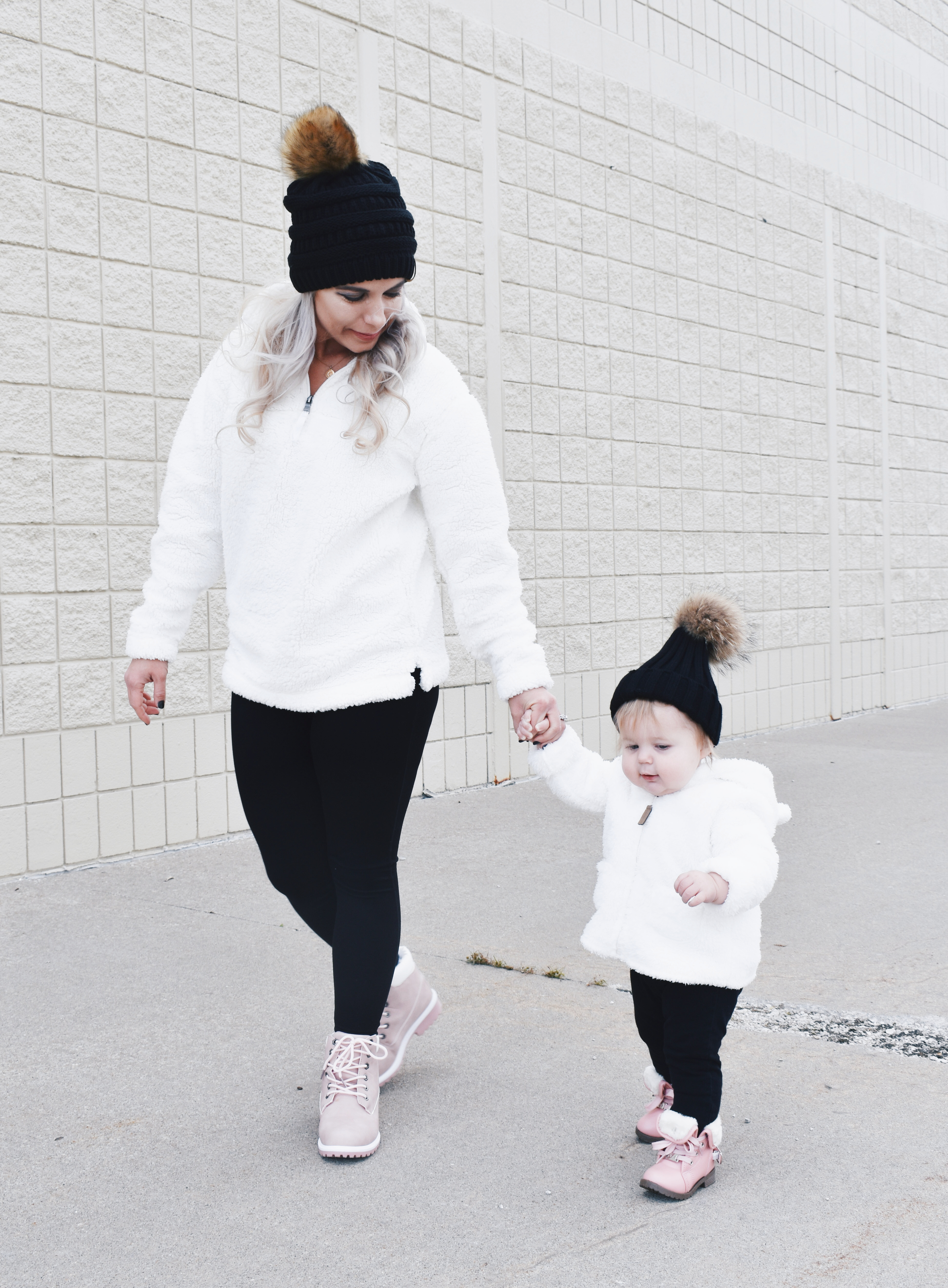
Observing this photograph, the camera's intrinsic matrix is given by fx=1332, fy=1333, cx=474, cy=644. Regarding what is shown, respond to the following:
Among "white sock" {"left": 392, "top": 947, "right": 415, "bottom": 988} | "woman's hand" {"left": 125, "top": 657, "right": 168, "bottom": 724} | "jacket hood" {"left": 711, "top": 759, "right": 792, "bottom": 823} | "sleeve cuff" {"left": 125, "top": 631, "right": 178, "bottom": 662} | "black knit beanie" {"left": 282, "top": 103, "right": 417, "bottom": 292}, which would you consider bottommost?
"white sock" {"left": 392, "top": 947, "right": 415, "bottom": 988}

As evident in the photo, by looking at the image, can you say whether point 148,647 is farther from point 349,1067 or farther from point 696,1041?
point 696,1041

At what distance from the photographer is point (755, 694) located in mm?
8766

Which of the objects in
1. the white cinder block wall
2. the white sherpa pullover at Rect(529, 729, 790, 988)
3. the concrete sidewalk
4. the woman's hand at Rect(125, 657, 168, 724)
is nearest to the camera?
the concrete sidewalk

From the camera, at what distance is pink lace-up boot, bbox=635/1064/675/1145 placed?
2.60 meters

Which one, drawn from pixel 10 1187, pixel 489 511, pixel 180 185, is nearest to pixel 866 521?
pixel 180 185

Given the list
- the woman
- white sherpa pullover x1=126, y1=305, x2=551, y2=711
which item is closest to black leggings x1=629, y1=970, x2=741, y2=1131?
the woman

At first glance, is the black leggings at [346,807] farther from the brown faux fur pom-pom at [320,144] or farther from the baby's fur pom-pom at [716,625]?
the brown faux fur pom-pom at [320,144]

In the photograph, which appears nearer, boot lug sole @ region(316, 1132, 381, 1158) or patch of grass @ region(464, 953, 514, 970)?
boot lug sole @ region(316, 1132, 381, 1158)

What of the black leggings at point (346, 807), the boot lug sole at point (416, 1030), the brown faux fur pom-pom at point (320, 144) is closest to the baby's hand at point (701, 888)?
the black leggings at point (346, 807)

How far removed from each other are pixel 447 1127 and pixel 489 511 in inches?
50.1

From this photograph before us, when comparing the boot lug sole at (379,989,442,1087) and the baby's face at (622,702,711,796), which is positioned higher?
the baby's face at (622,702,711,796)

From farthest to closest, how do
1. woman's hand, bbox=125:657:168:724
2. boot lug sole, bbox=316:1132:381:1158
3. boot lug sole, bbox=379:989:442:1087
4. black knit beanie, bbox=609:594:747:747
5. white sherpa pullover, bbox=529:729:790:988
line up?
1. boot lug sole, bbox=379:989:442:1087
2. woman's hand, bbox=125:657:168:724
3. boot lug sole, bbox=316:1132:381:1158
4. black knit beanie, bbox=609:594:747:747
5. white sherpa pullover, bbox=529:729:790:988

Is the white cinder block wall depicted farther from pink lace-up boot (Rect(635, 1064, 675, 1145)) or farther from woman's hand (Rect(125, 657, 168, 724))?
woman's hand (Rect(125, 657, 168, 724))

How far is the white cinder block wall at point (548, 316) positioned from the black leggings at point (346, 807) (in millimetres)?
1734
